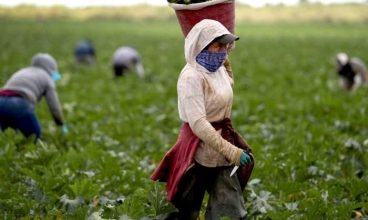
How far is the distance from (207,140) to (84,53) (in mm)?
14904

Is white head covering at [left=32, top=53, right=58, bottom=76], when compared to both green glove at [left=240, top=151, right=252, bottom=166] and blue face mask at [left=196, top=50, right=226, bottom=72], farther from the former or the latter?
green glove at [left=240, top=151, right=252, bottom=166]

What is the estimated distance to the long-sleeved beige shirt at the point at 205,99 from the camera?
3.56 meters

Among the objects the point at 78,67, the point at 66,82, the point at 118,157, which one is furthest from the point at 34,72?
the point at 78,67

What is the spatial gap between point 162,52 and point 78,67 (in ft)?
26.8

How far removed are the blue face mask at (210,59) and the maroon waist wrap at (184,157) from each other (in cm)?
37

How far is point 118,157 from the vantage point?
6.32 metres

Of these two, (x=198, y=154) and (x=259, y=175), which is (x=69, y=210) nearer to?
(x=198, y=154)

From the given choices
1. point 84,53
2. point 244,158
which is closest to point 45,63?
point 244,158

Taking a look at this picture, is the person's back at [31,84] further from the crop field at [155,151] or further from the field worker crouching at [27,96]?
the crop field at [155,151]

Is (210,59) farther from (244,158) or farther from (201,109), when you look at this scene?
(244,158)

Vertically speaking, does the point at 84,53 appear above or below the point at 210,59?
below

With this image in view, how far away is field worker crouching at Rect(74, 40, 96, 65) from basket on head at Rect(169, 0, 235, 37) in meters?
14.2

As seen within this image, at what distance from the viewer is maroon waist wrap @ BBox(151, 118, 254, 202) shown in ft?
12.3

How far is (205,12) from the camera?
370 cm
